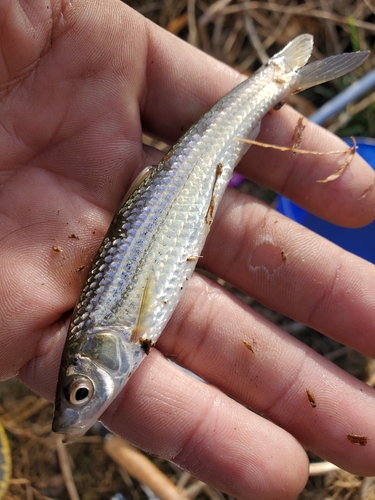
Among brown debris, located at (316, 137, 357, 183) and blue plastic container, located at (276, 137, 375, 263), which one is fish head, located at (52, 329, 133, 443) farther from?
blue plastic container, located at (276, 137, 375, 263)

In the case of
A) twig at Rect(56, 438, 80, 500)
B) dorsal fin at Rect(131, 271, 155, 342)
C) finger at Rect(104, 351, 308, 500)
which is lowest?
twig at Rect(56, 438, 80, 500)

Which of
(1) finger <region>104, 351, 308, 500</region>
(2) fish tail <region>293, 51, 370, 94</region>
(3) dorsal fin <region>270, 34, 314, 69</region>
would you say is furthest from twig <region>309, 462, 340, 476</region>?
(3) dorsal fin <region>270, 34, 314, 69</region>

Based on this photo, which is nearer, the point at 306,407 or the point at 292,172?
the point at 306,407

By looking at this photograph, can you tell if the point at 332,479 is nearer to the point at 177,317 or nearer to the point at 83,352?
the point at 177,317

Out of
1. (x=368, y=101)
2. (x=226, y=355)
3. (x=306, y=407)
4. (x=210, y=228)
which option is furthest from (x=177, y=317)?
(x=368, y=101)

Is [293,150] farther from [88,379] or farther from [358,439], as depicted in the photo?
[88,379]

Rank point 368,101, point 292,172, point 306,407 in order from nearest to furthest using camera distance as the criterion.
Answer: point 306,407 → point 292,172 → point 368,101

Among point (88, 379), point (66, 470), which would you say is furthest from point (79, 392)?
point (66, 470)
